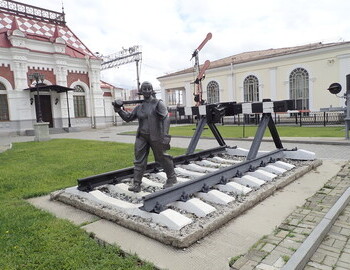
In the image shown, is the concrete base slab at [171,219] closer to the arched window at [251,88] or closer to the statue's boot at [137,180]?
the statue's boot at [137,180]

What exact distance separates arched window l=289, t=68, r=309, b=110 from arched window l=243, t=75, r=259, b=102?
11.2 ft

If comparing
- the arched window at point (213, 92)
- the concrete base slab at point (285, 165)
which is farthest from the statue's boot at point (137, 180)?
the arched window at point (213, 92)

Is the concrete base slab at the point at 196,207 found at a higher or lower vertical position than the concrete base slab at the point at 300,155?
lower

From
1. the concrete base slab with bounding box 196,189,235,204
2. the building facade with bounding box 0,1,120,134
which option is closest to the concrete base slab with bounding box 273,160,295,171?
the concrete base slab with bounding box 196,189,235,204

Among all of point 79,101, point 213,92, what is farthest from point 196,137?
point 213,92

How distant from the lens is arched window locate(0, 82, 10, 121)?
20.5 metres

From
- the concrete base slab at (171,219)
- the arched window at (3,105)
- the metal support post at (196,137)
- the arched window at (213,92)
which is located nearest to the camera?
the concrete base slab at (171,219)

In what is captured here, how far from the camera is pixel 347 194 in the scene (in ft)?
12.6

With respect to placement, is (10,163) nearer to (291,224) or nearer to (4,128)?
(291,224)

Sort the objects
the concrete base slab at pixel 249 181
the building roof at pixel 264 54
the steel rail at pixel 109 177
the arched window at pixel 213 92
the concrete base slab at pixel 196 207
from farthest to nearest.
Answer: the arched window at pixel 213 92, the building roof at pixel 264 54, the concrete base slab at pixel 249 181, the steel rail at pixel 109 177, the concrete base slab at pixel 196 207

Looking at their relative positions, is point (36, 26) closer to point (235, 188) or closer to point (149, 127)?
point (149, 127)

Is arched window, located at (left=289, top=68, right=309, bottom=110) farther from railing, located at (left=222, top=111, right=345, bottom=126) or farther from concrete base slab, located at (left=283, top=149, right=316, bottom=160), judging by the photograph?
concrete base slab, located at (left=283, top=149, right=316, bottom=160)

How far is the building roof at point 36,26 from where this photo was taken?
22.7m

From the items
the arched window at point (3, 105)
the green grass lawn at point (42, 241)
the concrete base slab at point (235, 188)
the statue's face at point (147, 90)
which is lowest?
the green grass lawn at point (42, 241)
